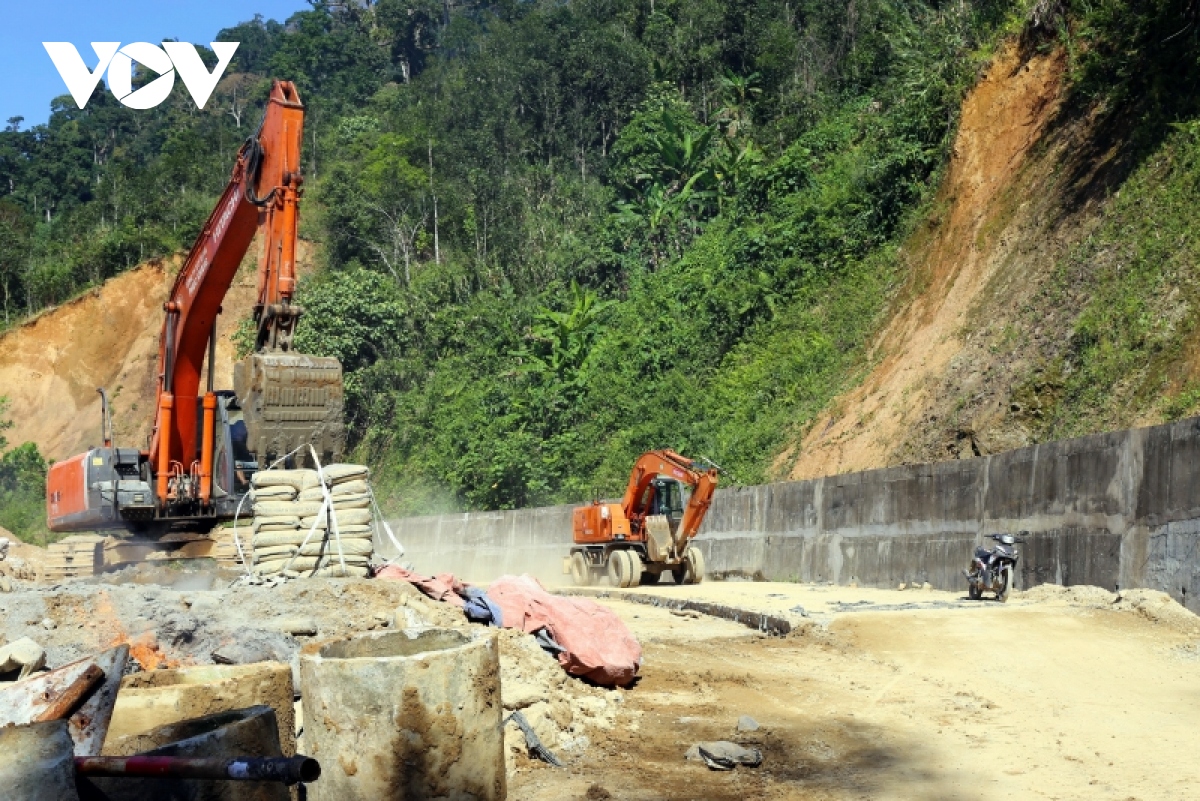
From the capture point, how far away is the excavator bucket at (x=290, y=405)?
1382 cm

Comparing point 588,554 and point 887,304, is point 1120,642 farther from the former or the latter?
point 887,304

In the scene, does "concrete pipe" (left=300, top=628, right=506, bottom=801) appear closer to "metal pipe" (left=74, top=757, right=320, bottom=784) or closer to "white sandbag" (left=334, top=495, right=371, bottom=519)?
"metal pipe" (left=74, top=757, right=320, bottom=784)

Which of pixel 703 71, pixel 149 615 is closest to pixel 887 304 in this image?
pixel 149 615

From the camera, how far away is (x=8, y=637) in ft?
28.2

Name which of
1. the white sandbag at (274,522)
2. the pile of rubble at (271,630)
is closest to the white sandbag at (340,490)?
the white sandbag at (274,522)

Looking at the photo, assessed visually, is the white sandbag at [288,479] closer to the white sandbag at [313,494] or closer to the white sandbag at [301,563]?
the white sandbag at [313,494]

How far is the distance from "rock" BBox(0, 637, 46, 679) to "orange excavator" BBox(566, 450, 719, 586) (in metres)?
15.5

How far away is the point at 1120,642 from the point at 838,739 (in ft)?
14.5

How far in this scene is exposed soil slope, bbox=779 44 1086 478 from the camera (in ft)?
72.0

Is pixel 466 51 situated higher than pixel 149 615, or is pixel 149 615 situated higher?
pixel 466 51

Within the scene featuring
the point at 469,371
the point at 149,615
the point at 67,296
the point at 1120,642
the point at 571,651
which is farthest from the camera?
the point at 67,296

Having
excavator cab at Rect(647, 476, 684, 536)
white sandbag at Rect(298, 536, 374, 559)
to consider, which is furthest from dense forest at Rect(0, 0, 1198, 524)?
white sandbag at Rect(298, 536, 374, 559)

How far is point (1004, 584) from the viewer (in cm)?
1459

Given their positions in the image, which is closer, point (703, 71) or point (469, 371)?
point (469, 371)
